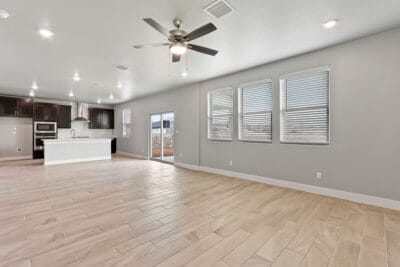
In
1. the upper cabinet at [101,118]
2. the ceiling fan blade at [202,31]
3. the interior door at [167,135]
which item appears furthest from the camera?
the upper cabinet at [101,118]

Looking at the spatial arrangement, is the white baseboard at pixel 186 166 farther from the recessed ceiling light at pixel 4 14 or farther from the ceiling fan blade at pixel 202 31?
the recessed ceiling light at pixel 4 14

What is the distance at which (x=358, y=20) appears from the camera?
288cm

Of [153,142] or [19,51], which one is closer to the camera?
[19,51]

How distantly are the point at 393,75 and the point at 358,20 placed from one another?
112 centimetres

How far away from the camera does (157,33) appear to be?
3197 mm

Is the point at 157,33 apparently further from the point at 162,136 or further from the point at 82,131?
the point at 82,131

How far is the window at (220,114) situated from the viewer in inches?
220

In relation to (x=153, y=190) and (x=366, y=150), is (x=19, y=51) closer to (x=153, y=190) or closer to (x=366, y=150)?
(x=153, y=190)

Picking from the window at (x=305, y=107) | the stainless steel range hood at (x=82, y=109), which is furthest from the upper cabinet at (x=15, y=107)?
the window at (x=305, y=107)

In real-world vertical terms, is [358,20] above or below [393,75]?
above

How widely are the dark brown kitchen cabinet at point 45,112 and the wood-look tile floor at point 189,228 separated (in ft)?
19.6

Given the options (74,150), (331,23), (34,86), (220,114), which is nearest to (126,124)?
(74,150)

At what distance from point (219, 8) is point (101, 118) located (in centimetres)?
1022

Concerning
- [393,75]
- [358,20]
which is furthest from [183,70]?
[393,75]
